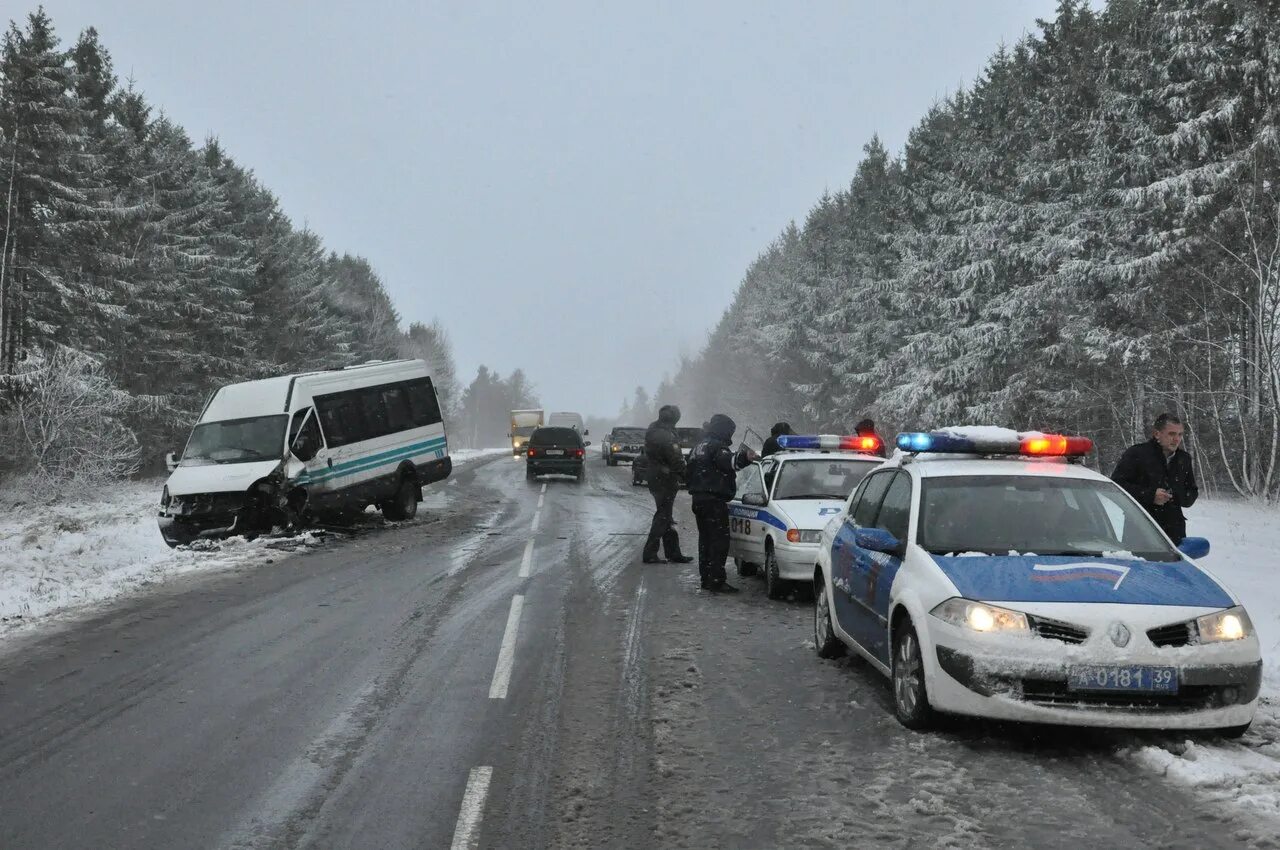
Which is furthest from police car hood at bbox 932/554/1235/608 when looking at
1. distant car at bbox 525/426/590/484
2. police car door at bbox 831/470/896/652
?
distant car at bbox 525/426/590/484

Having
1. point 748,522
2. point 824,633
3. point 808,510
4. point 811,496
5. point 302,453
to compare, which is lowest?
point 824,633

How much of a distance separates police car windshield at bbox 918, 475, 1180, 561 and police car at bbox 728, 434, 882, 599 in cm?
380

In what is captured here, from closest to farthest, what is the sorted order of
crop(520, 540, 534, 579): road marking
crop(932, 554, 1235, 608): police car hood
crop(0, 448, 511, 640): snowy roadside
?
1. crop(932, 554, 1235, 608): police car hood
2. crop(0, 448, 511, 640): snowy roadside
3. crop(520, 540, 534, 579): road marking

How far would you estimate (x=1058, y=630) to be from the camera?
516 cm

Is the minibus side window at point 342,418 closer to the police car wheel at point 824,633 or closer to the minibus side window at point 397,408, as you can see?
the minibus side window at point 397,408

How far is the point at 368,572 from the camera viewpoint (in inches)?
496

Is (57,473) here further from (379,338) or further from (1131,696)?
(379,338)

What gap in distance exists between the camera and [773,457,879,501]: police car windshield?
11.3 metres

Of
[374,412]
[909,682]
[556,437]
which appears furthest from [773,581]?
[556,437]

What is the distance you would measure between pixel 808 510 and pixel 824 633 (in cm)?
298

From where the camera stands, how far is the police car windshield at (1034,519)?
607cm

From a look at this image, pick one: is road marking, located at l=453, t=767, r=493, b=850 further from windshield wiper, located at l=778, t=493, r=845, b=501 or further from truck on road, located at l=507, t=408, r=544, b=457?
truck on road, located at l=507, t=408, r=544, b=457

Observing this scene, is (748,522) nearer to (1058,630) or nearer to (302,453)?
(1058,630)

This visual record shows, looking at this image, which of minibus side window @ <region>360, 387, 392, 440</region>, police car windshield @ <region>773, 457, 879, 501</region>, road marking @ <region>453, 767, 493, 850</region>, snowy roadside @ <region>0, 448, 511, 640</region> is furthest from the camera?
minibus side window @ <region>360, 387, 392, 440</region>
